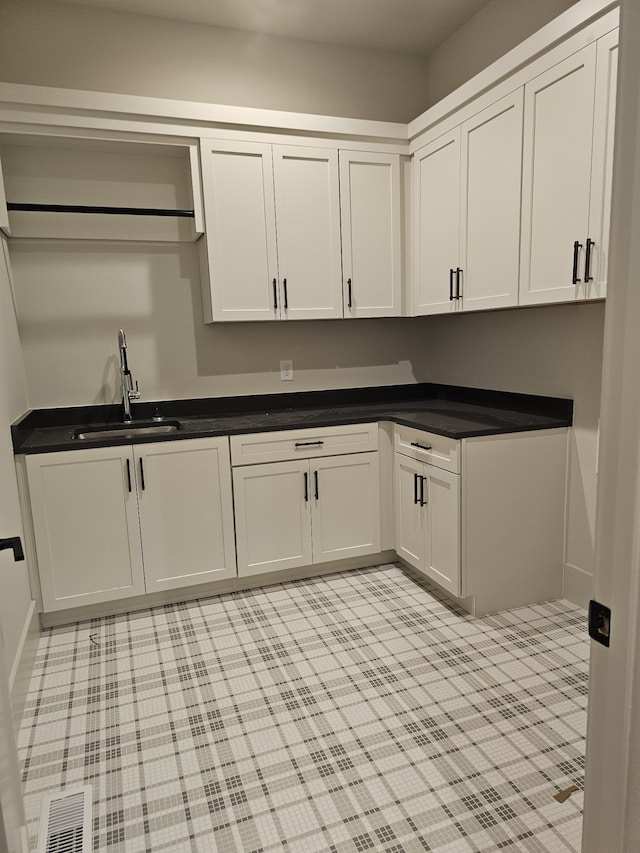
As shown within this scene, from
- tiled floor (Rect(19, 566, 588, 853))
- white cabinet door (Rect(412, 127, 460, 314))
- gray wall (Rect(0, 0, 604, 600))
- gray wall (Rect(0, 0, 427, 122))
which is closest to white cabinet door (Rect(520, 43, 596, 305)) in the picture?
gray wall (Rect(0, 0, 604, 600))

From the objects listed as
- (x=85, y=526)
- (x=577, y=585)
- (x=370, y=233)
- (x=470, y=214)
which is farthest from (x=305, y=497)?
(x=470, y=214)

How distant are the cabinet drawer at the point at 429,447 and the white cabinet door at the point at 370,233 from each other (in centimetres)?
76

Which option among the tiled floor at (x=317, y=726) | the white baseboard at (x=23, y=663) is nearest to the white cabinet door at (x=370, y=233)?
the tiled floor at (x=317, y=726)

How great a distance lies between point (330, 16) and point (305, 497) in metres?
2.54

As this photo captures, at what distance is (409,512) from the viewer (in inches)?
116

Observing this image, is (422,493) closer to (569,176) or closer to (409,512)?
(409,512)

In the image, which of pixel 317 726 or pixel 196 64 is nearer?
pixel 317 726

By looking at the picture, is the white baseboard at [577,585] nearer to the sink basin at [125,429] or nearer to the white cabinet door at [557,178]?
the white cabinet door at [557,178]

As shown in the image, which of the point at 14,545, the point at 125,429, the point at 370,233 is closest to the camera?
the point at 14,545

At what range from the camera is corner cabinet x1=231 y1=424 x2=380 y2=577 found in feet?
9.40

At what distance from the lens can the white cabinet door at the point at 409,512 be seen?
112 inches

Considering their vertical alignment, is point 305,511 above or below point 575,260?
below

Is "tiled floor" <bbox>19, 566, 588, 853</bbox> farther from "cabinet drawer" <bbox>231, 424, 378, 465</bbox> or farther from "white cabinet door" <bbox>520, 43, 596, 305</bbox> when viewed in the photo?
"white cabinet door" <bbox>520, 43, 596, 305</bbox>

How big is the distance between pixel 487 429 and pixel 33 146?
2.59 m
